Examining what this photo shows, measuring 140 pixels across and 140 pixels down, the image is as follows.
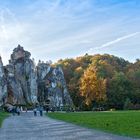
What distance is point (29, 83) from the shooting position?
126m

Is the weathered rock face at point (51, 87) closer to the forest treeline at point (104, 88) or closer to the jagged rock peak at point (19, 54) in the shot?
the forest treeline at point (104, 88)

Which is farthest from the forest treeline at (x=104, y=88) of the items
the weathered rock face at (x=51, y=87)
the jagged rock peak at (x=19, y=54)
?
the jagged rock peak at (x=19, y=54)

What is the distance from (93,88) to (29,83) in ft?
61.4

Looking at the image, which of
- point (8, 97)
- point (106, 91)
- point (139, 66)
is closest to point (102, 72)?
point (106, 91)

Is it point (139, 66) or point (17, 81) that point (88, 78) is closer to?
point (17, 81)

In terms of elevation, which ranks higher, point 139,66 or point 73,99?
point 139,66

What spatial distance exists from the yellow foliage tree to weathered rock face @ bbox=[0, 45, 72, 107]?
353 inches

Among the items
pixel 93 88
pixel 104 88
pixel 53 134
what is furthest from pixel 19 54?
pixel 53 134

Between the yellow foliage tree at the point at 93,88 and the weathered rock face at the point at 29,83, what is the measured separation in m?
8.96

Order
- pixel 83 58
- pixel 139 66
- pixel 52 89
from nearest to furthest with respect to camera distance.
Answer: pixel 52 89 → pixel 139 66 → pixel 83 58

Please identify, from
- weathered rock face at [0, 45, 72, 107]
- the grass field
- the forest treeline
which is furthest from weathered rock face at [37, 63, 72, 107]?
the grass field

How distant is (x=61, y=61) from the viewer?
173m

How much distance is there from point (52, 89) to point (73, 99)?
12.0m

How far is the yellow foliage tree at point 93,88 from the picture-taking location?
123 metres
